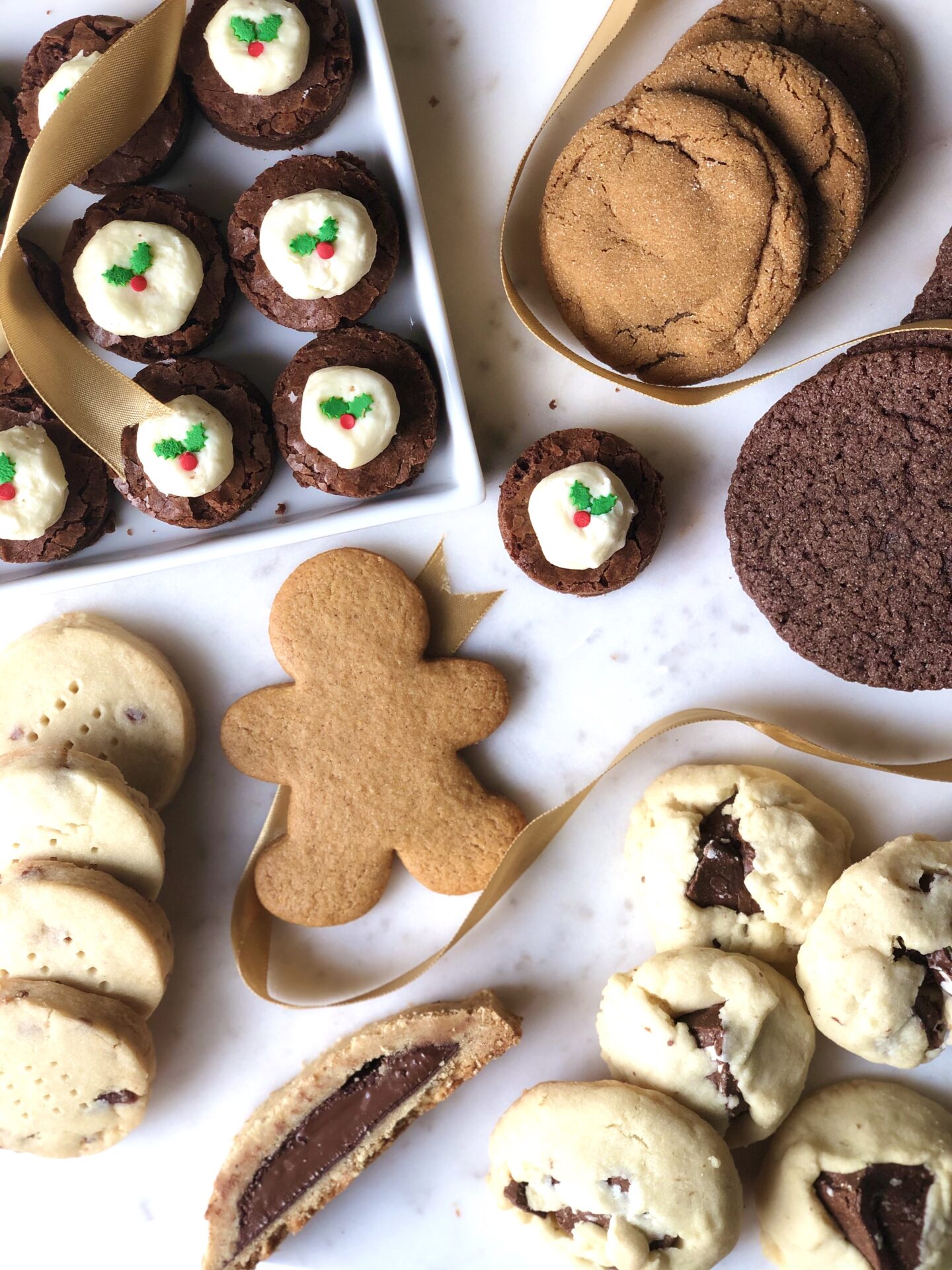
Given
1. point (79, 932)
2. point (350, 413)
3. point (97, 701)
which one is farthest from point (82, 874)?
point (350, 413)

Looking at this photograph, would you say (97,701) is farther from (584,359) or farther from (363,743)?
(584,359)

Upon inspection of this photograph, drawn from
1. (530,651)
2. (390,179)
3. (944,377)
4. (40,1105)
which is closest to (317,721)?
(530,651)

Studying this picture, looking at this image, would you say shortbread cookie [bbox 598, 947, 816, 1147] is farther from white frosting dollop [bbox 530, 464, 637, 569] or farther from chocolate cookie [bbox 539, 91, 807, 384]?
chocolate cookie [bbox 539, 91, 807, 384]

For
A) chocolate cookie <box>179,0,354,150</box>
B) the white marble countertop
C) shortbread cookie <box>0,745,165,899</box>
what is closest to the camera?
chocolate cookie <box>179,0,354,150</box>

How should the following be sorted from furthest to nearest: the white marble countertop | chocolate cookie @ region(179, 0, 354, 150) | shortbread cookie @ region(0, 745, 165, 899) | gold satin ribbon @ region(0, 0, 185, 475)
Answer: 1. the white marble countertop
2. shortbread cookie @ region(0, 745, 165, 899)
3. chocolate cookie @ region(179, 0, 354, 150)
4. gold satin ribbon @ region(0, 0, 185, 475)

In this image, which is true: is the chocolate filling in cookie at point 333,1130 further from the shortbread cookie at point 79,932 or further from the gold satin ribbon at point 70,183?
the gold satin ribbon at point 70,183

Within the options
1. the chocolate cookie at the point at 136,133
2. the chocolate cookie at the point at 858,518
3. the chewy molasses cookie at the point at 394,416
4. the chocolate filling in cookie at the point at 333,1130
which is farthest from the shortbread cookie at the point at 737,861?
the chocolate cookie at the point at 136,133

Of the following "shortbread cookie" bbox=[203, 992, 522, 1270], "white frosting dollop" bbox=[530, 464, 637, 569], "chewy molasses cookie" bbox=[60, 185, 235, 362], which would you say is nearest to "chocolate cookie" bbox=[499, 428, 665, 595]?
"white frosting dollop" bbox=[530, 464, 637, 569]

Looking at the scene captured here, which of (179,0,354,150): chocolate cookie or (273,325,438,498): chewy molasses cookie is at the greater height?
(179,0,354,150): chocolate cookie

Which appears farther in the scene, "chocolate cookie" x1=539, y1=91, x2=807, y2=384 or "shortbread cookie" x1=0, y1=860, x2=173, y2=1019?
"shortbread cookie" x1=0, y1=860, x2=173, y2=1019
